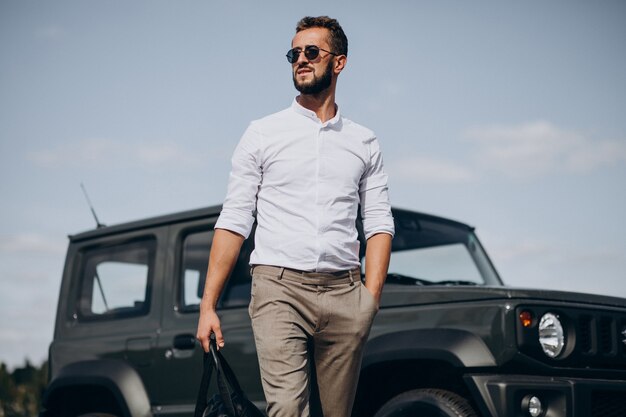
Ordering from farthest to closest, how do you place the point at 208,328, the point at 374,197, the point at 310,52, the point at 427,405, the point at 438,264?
the point at 438,264 → the point at 427,405 → the point at 374,197 → the point at 310,52 → the point at 208,328

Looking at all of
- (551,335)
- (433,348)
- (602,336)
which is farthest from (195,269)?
(602,336)

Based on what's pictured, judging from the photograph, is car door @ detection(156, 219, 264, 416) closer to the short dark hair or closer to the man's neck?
the man's neck

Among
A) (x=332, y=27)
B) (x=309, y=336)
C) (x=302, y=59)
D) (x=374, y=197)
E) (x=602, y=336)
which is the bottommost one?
(x=309, y=336)

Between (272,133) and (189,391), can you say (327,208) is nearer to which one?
(272,133)

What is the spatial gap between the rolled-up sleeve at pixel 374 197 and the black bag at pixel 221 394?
772 millimetres

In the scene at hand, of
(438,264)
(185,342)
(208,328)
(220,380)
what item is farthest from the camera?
(438,264)

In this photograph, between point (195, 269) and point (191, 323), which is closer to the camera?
point (191, 323)

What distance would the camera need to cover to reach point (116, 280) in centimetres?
529

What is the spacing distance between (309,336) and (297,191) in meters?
0.53

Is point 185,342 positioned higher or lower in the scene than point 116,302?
lower

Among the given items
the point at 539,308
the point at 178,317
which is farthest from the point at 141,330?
the point at 539,308

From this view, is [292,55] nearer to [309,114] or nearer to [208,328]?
[309,114]

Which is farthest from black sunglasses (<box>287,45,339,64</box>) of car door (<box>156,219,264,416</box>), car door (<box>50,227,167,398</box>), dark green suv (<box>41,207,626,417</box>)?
car door (<box>50,227,167,398</box>)

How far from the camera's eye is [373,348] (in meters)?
3.89
